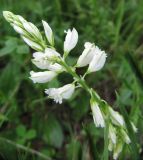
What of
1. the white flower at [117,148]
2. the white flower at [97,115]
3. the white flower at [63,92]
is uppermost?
the white flower at [63,92]

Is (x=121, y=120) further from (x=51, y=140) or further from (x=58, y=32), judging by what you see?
(x=58, y=32)

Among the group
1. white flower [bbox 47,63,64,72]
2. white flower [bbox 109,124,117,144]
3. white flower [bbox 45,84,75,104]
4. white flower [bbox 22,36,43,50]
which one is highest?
white flower [bbox 22,36,43,50]

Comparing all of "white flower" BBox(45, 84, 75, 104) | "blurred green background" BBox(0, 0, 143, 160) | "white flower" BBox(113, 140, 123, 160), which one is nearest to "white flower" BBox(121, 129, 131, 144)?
"white flower" BBox(113, 140, 123, 160)

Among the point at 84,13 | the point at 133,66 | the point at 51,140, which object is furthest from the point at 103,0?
the point at 133,66

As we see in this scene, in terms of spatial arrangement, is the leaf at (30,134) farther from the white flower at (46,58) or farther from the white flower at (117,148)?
the white flower at (46,58)

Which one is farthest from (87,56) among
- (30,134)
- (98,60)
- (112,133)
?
(30,134)

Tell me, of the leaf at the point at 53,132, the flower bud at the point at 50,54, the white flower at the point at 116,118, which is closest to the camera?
the flower bud at the point at 50,54

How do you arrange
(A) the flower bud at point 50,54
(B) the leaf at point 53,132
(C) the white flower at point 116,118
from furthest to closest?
(B) the leaf at point 53,132 → (C) the white flower at point 116,118 → (A) the flower bud at point 50,54

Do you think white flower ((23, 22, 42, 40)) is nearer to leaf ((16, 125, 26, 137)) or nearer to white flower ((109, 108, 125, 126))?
white flower ((109, 108, 125, 126))

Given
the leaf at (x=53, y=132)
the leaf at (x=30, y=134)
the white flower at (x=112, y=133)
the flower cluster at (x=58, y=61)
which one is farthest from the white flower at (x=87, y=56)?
the leaf at (x=53, y=132)
